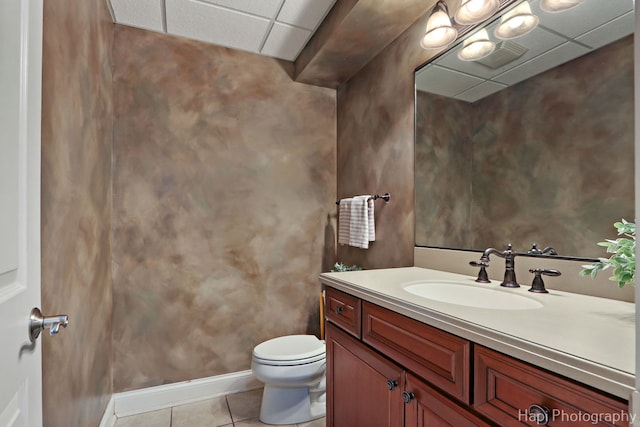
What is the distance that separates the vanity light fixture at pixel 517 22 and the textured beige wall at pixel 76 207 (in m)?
1.69

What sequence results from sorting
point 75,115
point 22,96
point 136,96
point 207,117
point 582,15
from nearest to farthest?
point 22,96
point 582,15
point 75,115
point 136,96
point 207,117

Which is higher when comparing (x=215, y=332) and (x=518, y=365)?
(x=518, y=365)

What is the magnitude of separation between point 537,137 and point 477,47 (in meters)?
0.55

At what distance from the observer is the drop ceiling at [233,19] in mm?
1797

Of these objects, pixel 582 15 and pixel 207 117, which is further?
pixel 207 117

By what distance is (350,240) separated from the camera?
2.12 metres

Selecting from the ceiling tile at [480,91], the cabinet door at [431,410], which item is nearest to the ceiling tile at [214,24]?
the ceiling tile at [480,91]

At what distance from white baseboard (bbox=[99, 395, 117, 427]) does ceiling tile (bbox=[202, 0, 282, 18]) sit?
2.39m

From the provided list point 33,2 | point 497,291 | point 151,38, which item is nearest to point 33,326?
point 33,2

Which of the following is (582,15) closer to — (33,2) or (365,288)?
(365,288)

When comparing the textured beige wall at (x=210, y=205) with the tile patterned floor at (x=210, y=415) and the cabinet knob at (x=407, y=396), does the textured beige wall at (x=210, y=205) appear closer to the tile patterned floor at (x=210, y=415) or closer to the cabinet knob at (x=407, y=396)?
the tile patterned floor at (x=210, y=415)

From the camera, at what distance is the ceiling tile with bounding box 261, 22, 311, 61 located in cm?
204

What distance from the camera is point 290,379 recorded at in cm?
172

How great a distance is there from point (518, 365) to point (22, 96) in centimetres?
113
